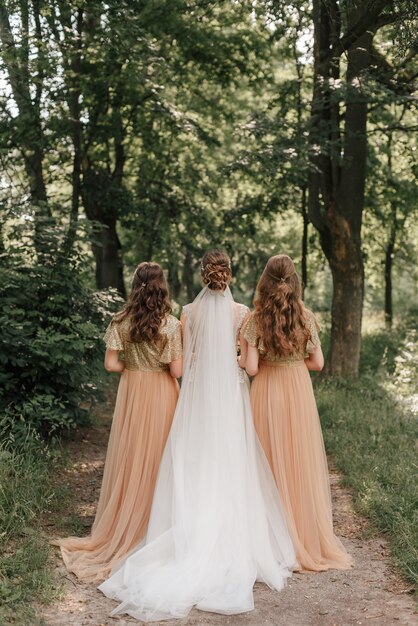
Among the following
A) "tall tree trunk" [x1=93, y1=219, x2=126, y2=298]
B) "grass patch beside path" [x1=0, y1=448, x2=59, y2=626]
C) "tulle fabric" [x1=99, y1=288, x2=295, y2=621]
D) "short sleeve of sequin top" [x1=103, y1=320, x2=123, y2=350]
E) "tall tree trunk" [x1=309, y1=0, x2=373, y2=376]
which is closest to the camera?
"grass patch beside path" [x1=0, y1=448, x2=59, y2=626]

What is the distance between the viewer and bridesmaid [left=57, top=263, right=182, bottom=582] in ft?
19.4

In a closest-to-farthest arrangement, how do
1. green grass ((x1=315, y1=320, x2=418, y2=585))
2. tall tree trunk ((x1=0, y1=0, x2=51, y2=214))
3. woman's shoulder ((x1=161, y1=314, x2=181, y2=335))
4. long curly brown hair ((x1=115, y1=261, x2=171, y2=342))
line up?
long curly brown hair ((x1=115, y1=261, x2=171, y2=342)) < woman's shoulder ((x1=161, y1=314, x2=181, y2=335)) < green grass ((x1=315, y1=320, x2=418, y2=585)) < tall tree trunk ((x1=0, y1=0, x2=51, y2=214))

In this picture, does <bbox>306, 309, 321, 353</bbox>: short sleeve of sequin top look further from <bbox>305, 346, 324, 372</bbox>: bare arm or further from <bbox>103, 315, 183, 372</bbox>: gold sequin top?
<bbox>103, 315, 183, 372</bbox>: gold sequin top

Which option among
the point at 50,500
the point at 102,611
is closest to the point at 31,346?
the point at 50,500

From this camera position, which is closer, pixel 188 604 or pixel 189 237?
pixel 188 604

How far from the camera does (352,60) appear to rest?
1197 centimetres

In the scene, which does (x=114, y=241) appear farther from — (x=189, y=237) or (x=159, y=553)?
(x=159, y=553)

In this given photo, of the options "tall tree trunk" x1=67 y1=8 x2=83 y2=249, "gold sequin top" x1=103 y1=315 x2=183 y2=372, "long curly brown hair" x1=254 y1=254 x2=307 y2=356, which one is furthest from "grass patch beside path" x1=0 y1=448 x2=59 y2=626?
"tall tree trunk" x1=67 y1=8 x2=83 y2=249

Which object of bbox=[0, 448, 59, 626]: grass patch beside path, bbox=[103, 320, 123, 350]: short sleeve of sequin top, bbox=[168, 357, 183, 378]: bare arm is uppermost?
bbox=[103, 320, 123, 350]: short sleeve of sequin top

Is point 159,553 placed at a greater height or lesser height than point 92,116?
lesser

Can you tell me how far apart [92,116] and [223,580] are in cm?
1194

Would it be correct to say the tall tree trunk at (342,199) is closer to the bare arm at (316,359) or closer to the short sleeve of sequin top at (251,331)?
the bare arm at (316,359)

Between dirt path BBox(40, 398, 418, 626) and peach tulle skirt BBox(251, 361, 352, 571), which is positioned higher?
peach tulle skirt BBox(251, 361, 352, 571)

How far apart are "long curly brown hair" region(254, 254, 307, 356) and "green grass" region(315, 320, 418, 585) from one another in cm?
185
